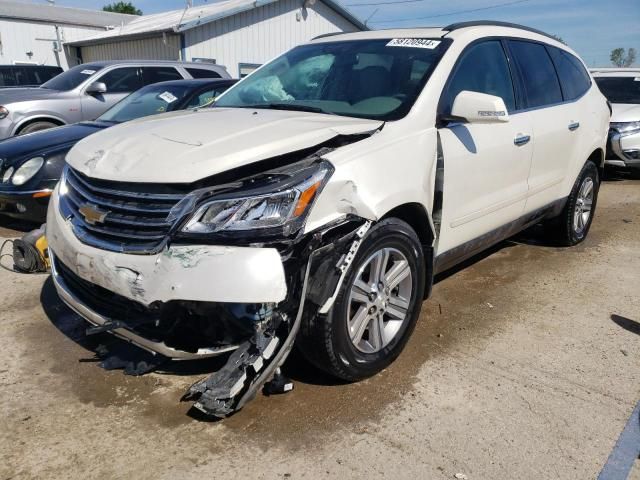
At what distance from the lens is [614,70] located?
35.1 feet

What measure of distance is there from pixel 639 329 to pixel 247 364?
2781 mm

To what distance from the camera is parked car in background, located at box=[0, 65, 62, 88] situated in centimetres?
1355

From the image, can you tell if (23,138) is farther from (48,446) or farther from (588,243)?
(588,243)

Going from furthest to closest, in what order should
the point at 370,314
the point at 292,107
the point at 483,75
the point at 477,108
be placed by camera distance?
the point at 483,75
the point at 292,107
the point at 477,108
the point at 370,314

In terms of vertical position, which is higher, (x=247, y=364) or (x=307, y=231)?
(x=307, y=231)

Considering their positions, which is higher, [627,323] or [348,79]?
[348,79]

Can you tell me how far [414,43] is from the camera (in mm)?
3639

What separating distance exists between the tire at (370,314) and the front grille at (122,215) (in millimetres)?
799

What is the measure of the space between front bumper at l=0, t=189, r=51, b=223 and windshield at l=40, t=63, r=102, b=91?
4103 mm

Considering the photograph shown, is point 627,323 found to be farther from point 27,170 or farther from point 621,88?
point 621,88

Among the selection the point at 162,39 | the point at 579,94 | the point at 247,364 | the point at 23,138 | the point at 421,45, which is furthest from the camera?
the point at 162,39

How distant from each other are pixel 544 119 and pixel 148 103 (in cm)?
414

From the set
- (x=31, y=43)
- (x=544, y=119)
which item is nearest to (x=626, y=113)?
(x=544, y=119)

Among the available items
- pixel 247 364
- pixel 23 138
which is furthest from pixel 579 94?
pixel 23 138
